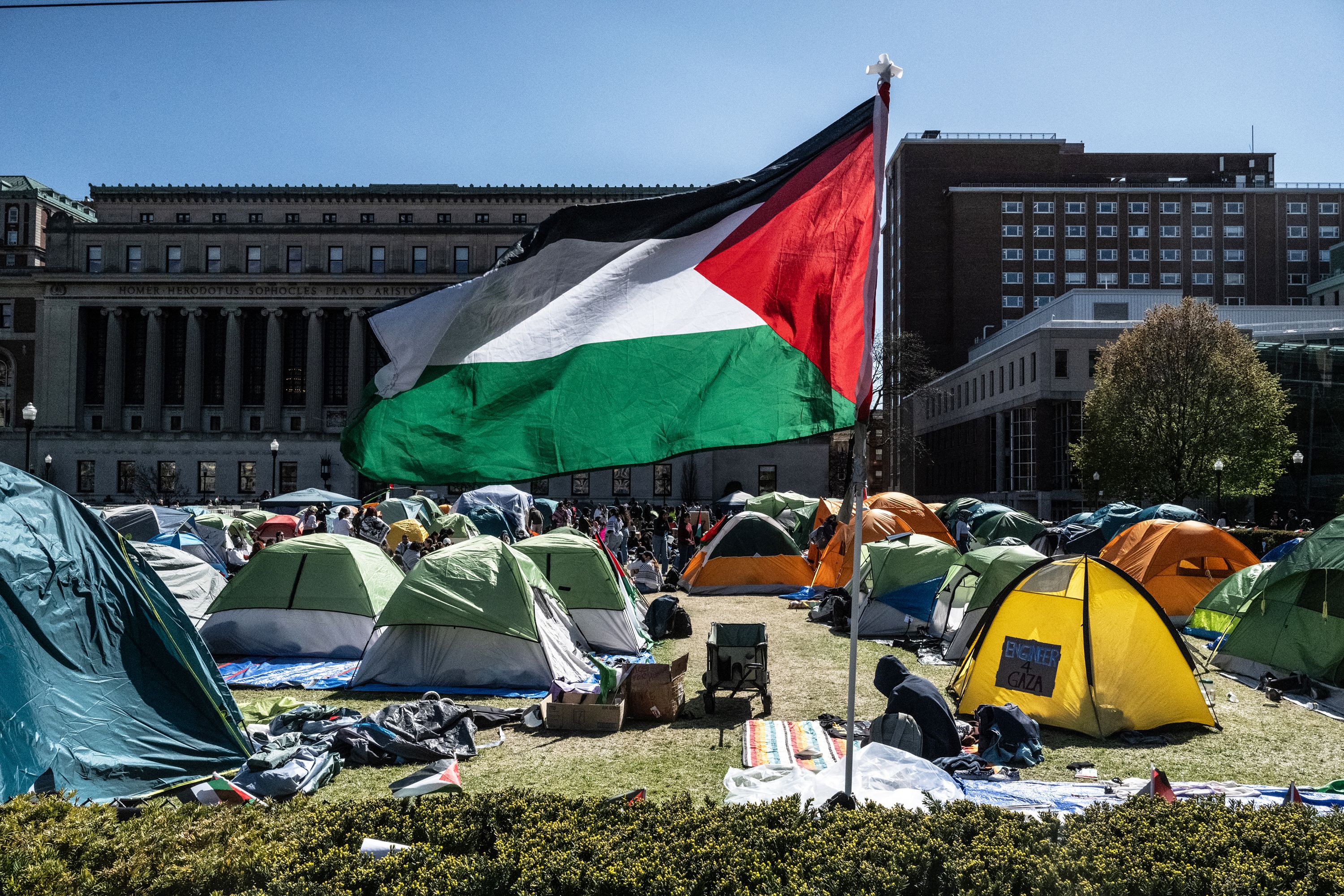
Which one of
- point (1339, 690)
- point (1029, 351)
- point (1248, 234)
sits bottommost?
point (1339, 690)

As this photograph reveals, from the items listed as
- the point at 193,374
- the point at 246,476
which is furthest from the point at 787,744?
the point at 193,374

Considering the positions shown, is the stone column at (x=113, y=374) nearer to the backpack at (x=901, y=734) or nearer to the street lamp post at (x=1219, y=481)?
the street lamp post at (x=1219, y=481)

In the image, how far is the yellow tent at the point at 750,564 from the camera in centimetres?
2392

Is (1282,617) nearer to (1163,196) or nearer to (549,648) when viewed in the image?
(549,648)

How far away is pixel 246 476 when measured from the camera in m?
70.6

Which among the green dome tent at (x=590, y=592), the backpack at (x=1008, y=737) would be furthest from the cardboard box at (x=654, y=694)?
the green dome tent at (x=590, y=592)

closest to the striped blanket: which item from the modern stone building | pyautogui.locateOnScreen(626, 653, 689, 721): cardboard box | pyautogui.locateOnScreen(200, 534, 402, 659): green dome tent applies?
pyautogui.locateOnScreen(626, 653, 689, 721): cardboard box

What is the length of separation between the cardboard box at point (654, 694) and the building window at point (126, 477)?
71244 millimetres

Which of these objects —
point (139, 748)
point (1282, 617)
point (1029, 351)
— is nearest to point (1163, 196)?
point (1029, 351)

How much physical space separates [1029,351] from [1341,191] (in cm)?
3895

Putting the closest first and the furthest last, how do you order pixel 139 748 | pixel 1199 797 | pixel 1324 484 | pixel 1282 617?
pixel 1199 797 → pixel 139 748 → pixel 1282 617 → pixel 1324 484

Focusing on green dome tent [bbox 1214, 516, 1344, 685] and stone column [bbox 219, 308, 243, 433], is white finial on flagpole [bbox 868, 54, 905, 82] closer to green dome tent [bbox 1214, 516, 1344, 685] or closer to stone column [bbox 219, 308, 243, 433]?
green dome tent [bbox 1214, 516, 1344, 685]

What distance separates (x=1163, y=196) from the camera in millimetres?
72500

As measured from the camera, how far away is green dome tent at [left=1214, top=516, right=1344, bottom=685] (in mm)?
12078
